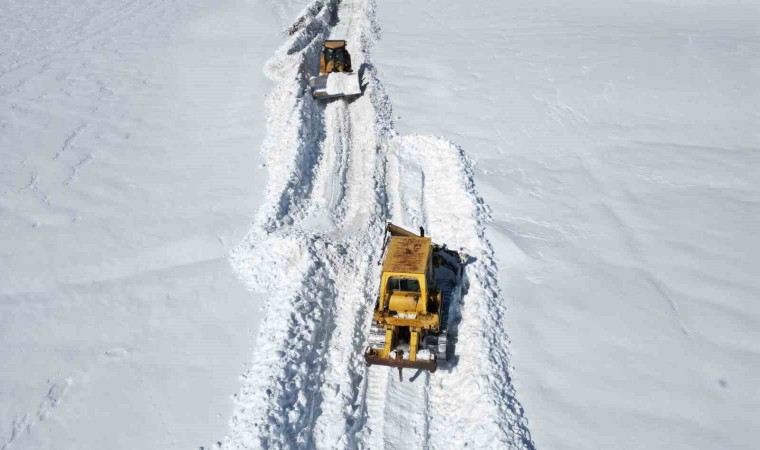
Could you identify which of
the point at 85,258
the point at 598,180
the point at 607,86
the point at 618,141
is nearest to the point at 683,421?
the point at 598,180

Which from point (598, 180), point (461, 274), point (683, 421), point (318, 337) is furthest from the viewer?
point (598, 180)

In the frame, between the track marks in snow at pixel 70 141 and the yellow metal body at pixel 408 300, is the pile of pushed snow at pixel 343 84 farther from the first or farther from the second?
the yellow metal body at pixel 408 300

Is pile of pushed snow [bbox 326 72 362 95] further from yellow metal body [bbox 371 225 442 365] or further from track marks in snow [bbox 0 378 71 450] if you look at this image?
track marks in snow [bbox 0 378 71 450]

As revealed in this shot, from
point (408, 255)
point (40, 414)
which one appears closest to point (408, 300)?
point (408, 255)

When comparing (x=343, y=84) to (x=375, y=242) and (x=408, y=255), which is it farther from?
(x=408, y=255)

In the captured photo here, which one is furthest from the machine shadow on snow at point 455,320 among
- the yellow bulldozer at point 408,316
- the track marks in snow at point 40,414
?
the track marks in snow at point 40,414

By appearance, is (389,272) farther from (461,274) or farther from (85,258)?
(85,258)

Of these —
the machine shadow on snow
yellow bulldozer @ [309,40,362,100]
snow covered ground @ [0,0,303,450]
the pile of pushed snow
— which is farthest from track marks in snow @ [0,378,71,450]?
the pile of pushed snow
